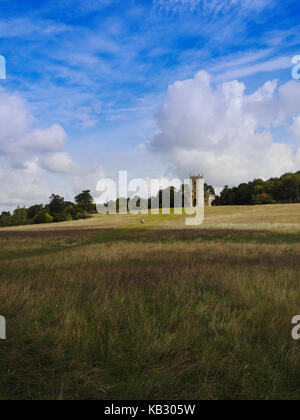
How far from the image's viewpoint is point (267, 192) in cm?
11781

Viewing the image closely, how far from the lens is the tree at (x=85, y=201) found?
4970 inches

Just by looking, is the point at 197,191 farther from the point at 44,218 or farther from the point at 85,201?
the point at 44,218

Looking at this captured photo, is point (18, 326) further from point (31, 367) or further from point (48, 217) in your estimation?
point (48, 217)

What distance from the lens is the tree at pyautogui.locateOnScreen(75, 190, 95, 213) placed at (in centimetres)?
12625

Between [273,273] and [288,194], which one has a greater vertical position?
[288,194]

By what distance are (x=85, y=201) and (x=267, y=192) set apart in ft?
250

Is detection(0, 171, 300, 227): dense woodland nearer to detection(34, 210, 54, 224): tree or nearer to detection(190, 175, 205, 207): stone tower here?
detection(34, 210, 54, 224): tree

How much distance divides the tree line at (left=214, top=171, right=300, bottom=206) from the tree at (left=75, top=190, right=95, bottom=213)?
6275 cm

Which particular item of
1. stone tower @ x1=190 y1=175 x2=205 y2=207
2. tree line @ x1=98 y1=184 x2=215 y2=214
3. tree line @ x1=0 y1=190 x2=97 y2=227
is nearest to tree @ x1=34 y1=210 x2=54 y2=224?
tree line @ x1=0 y1=190 x2=97 y2=227

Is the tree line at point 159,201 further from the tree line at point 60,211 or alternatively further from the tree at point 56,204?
the tree at point 56,204

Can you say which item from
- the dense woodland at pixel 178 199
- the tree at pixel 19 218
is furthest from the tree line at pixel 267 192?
the tree at pixel 19 218
